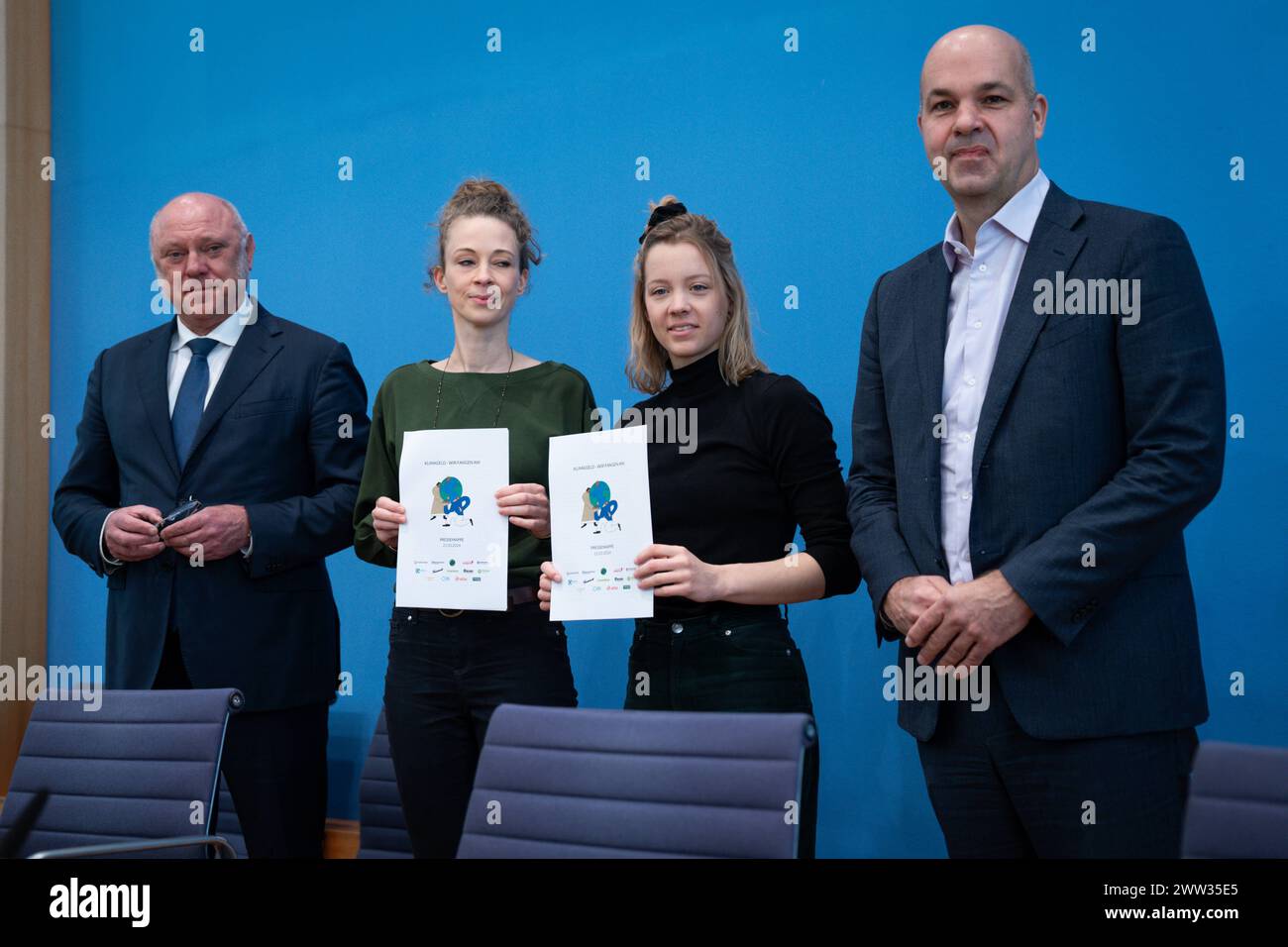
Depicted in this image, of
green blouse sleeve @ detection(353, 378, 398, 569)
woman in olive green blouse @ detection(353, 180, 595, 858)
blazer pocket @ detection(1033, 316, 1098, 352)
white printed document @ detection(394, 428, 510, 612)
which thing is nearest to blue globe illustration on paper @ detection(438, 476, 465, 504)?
white printed document @ detection(394, 428, 510, 612)

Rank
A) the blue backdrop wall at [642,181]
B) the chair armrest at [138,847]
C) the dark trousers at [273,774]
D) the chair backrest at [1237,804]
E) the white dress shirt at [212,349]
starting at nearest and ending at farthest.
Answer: the chair backrest at [1237,804] → the chair armrest at [138,847] → the dark trousers at [273,774] → the blue backdrop wall at [642,181] → the white dress shirt at [212,349]

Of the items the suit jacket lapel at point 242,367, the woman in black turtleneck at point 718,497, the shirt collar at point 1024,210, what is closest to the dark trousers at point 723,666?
the woman in black turtleneck at point 718,497

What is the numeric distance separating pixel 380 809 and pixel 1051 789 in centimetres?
226

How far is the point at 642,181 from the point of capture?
3869 mm

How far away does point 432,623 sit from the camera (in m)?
2.58

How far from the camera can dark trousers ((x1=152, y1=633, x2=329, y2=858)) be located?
287 centimetres

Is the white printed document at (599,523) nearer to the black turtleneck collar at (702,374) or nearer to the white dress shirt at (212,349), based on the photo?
the black turtleneck collar at (702,374)

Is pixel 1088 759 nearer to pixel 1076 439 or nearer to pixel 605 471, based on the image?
pixel 1076 439

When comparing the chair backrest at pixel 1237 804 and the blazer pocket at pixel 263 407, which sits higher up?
the blazer pocket at pixel 263 407

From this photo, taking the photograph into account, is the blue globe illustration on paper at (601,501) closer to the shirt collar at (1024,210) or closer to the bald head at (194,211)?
the shirt collar at (1024,210)

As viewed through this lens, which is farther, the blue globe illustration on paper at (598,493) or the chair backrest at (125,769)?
the blue globe illustration on paper at (598,493)

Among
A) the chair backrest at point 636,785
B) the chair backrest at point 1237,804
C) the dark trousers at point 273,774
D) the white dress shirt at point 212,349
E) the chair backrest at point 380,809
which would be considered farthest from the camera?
the chair backrest at point 380,809

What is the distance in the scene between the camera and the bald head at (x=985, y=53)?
2.24 metres

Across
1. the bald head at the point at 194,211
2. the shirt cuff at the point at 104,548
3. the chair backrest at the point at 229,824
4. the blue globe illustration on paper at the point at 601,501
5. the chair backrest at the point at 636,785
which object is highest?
the bald head at the point at 194,211
